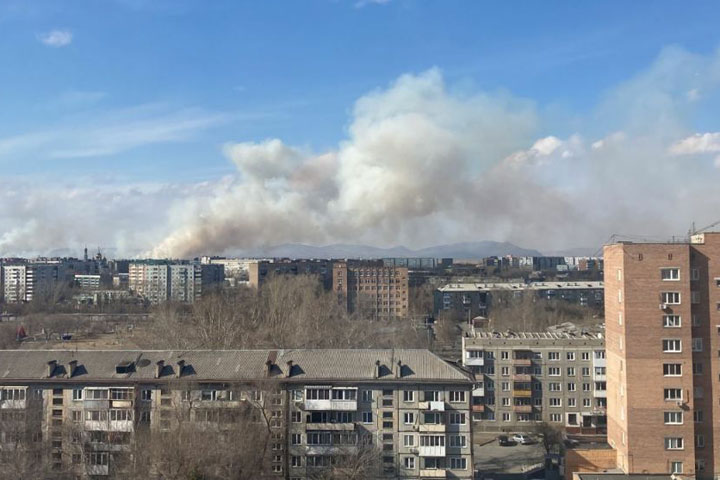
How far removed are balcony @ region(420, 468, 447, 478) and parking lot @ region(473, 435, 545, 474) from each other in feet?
15.2

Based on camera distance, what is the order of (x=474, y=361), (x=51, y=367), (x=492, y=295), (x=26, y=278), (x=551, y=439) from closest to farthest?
(x=51, y=367) → (x=551, y=439) → (x=474, y=361) → (x=492, y=295) → (x=26, y=278)

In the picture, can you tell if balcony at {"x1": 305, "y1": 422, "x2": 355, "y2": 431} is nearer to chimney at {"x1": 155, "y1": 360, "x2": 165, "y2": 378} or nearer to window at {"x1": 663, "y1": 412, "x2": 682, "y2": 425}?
chimney at {"x1": 155, "y1": 360, "x2": 165, "y2": 378}

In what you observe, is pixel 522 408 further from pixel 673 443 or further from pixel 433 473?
pixel 433 473

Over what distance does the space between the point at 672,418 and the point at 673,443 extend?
1.96 feet

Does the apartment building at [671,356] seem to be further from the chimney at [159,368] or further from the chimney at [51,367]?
the chimney at [51,367]

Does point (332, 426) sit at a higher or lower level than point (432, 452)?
higher

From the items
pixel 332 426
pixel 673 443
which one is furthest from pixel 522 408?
pixel 332 426

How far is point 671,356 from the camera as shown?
15906 mm

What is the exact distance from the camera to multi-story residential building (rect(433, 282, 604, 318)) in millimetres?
51938

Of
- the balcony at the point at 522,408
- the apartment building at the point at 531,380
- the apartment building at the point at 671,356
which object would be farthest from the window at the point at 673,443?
the balcony at the point at 522,408

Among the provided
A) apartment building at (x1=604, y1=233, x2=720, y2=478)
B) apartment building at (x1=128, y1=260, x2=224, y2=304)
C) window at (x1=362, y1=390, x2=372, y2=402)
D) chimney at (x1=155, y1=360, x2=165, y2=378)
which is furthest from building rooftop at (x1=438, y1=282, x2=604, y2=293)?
chimney at (x1=155, y1=360, x2=165, y2=378)

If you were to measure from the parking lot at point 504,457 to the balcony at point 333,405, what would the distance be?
20.6 feet

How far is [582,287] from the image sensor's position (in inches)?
2194

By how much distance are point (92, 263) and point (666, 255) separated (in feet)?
320
